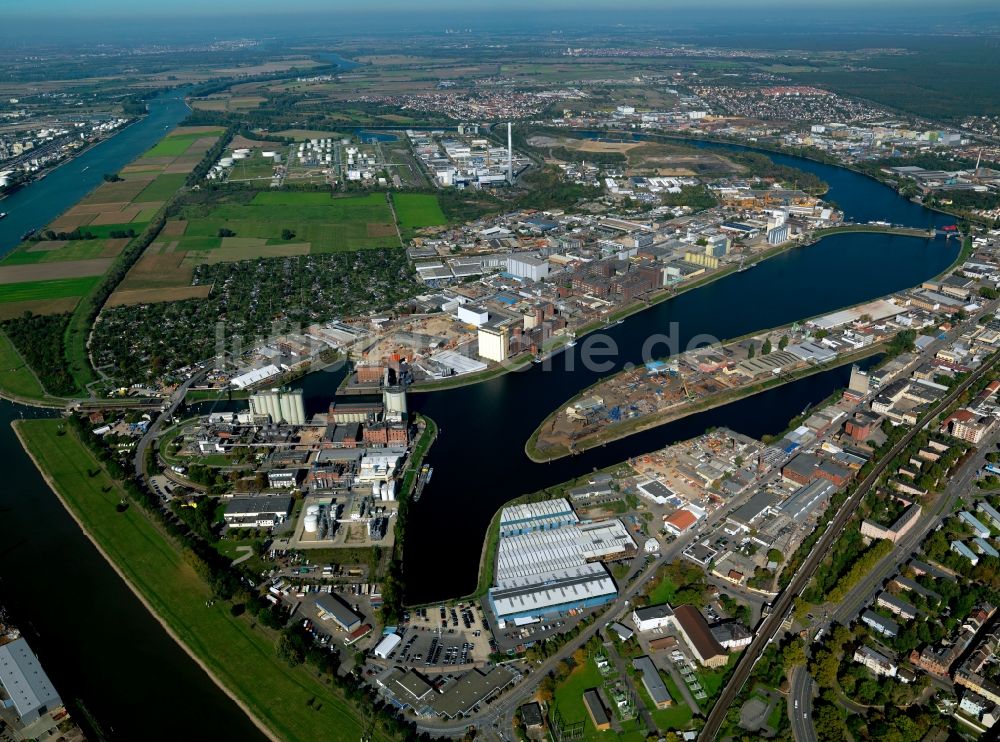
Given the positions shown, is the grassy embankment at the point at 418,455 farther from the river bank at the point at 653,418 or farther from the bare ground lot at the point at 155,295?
the bare ground lot at the point at 155,295

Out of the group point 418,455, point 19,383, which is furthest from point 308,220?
point 418,455

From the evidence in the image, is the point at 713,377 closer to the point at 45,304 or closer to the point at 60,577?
the point at 60,577

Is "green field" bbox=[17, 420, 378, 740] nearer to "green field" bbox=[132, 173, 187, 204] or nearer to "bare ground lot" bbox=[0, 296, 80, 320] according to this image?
"bare ground lot" bbox=[0, 296, 80, 320]

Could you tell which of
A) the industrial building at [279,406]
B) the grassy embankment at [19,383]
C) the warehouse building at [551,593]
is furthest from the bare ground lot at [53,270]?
the warehouse building at [551,593]

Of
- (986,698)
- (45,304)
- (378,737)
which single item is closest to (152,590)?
(378,737)

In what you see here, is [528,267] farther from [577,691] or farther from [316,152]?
[316,152]

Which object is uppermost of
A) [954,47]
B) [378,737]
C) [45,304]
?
[954,47]
